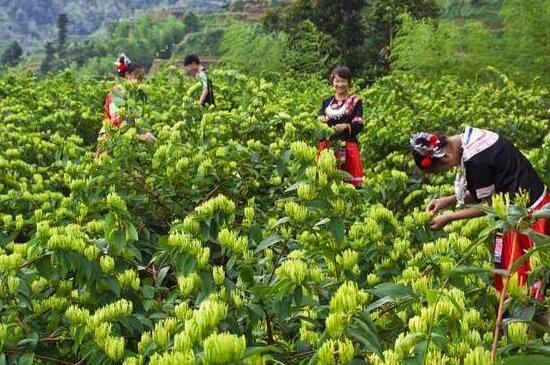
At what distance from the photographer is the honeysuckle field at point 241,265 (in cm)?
128

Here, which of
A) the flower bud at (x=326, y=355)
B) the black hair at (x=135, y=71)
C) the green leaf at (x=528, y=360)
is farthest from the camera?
the black hair at (x=135, y=71)

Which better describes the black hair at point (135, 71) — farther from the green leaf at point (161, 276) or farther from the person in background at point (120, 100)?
the green leaf at point (161, 276)

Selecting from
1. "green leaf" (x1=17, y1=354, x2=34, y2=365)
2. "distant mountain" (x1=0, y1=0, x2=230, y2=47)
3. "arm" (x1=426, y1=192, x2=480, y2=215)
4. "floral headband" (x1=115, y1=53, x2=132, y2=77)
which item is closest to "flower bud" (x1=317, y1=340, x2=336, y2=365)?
"green leaf" (x1=17, y1=354, x2=34, y2=365)

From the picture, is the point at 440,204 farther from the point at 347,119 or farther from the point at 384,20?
the point at 384,20

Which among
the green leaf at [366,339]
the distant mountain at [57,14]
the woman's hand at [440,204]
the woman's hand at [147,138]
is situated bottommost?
the distant mountain at [57,14]

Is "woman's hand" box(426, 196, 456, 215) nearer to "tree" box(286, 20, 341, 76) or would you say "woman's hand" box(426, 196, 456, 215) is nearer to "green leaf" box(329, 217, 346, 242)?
"green leaf" box(329, 217, 346, 242)

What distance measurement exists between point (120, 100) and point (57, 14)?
15858cm

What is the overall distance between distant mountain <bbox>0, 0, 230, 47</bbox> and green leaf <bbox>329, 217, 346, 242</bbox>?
138m

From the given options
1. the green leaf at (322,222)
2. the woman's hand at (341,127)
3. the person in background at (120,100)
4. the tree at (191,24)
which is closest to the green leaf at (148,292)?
the green leaf at (322,222)

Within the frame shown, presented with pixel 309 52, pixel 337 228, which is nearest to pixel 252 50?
pixel 309 52

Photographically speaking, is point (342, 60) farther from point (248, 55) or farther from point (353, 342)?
point (353, 342)

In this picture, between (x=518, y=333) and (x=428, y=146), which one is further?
(x=428, y=146)

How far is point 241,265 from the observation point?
1.93 m

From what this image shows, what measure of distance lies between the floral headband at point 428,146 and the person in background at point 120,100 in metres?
1.83
